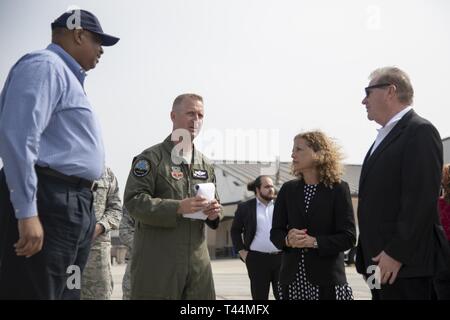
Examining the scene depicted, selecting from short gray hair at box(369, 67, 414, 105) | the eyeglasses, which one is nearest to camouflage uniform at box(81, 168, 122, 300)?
the eyeglasses

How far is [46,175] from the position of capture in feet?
9.19

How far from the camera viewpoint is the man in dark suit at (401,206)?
10.8 feet

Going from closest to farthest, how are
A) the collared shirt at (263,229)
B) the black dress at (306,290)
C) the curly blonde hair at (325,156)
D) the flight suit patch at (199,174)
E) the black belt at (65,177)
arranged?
the black belt at (65,177) → the flight suit patch at (199,174) → the black dress at (306,290) → the curly blonde hair at (325,156) → the collared shirt at (263,229)

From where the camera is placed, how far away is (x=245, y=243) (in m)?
7.25

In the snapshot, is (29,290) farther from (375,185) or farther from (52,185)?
(375,185)

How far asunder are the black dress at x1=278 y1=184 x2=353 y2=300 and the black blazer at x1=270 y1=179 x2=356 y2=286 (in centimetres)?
4

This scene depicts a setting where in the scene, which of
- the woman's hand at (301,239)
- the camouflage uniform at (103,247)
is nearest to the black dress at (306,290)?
the woman's hand at (301,239)

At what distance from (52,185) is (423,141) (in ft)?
7.01

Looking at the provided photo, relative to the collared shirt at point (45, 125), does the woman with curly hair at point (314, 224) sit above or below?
below

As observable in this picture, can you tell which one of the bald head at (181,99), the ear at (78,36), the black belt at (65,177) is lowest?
the black belt at (65,177)

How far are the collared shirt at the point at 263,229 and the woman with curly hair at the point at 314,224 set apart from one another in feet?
7.35

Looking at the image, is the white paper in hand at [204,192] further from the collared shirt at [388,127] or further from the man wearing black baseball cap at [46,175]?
the collared shirt at [388,127]

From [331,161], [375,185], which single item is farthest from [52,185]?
[331,161]

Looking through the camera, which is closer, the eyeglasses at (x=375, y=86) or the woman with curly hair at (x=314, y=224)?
the eyeglasses at (x=375, y=86)
